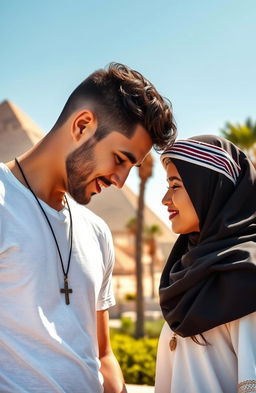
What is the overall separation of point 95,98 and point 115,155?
26 cm

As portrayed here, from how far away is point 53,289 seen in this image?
1.99 metres

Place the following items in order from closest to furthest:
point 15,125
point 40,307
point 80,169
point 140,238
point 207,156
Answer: point 40,307 < point 80,169 < point 207,156 < point 140,238 < point 15,125

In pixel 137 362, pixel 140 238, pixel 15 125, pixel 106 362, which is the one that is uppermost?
pixel 106 362

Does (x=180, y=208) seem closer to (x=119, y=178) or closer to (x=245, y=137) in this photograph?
(x=119, y=178)

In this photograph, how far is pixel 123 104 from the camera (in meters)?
2.14

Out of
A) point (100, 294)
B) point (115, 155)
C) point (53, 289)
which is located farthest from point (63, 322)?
point (115, 155)

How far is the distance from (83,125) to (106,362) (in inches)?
41.5

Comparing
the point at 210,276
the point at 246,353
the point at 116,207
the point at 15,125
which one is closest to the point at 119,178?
the point at 210,276

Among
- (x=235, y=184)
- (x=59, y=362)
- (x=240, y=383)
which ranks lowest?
(x=240, y=383)

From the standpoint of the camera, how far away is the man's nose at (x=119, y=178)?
211 centimetres

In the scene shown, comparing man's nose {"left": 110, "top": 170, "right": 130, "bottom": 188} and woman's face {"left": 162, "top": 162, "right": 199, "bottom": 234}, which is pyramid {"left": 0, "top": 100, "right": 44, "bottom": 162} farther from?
man's nose {"left": 110, "top": 170, "right": 130, "bottom": 188}

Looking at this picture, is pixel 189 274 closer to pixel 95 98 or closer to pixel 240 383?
pixel 240 383

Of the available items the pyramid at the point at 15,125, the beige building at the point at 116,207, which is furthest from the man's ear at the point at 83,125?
the pyramid at the point at 15,125

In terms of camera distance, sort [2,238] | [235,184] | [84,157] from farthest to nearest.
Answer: [235,184] < [84,157] < [2,238]
